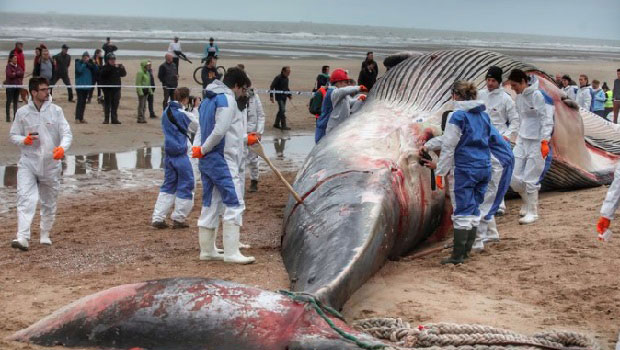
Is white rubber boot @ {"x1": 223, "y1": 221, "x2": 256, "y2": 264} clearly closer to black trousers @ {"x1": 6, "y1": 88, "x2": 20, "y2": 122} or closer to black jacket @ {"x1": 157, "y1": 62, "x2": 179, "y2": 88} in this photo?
black trousers @ {"x1": 6, "y1": 88, "x2": 20, "y2": 122}

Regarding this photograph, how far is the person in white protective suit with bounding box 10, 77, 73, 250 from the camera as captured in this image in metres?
10.2

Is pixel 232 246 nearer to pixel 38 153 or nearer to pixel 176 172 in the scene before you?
pixel 176 172

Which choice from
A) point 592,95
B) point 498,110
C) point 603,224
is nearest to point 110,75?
point 592,95

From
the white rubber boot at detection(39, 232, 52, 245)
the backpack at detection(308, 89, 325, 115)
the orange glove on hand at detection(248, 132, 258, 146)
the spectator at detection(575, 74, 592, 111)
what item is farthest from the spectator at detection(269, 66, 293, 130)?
the orange glove on hand at detection(248, 132, 258, 146)

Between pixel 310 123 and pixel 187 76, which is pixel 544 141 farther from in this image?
pixel 187 76

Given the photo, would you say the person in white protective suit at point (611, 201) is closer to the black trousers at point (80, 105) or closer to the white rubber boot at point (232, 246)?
the white rubber boot at point (232, 246)

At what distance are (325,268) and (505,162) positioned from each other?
3.80m

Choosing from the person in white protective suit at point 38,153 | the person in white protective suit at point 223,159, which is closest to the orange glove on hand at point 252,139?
the person in white protective suit at point 223,159

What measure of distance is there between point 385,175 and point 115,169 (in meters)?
7.92

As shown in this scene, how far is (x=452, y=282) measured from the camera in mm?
8570

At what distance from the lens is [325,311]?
606 cm

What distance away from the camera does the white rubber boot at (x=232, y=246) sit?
9.41 m

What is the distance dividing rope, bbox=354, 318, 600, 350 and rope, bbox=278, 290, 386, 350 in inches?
26.0

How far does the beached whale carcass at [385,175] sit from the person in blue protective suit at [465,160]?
499mm
